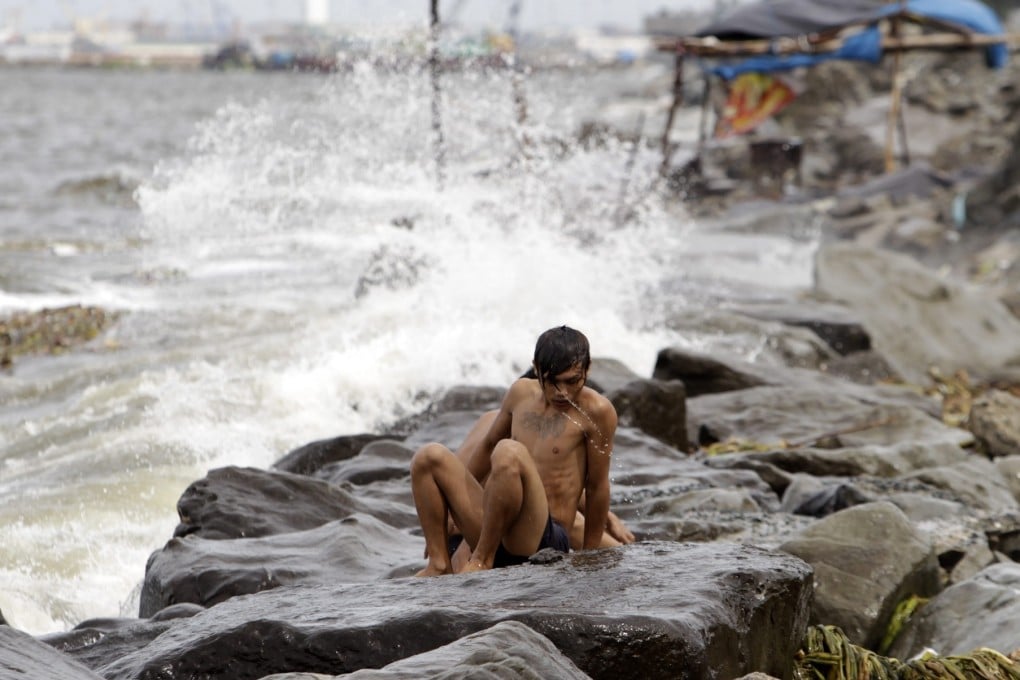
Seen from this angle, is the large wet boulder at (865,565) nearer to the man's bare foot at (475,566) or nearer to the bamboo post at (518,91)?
the man's bare foot at (475,566)

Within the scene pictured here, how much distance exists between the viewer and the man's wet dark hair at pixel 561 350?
14.5ft

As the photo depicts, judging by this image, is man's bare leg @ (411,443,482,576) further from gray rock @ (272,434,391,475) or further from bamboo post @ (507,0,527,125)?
bamboo post @ (507,0,527,125)

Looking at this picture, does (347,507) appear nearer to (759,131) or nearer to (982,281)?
(982,281)

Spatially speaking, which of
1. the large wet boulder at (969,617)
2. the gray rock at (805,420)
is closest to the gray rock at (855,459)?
the gray rock at (805,420)

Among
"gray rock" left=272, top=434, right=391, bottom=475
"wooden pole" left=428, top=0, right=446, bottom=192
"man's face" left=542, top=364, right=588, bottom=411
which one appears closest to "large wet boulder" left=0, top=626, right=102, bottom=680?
"man's face" left=542, top=364, right=588, bottom=411

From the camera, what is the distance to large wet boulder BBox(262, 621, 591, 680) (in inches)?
125

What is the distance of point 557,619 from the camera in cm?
376

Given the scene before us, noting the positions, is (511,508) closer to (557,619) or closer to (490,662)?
(557,619)

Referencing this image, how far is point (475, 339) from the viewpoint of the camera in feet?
34.1

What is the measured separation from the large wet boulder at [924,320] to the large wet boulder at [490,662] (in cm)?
833

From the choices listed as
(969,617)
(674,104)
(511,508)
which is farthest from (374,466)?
(674,104)

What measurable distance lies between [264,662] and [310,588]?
0.53 meters

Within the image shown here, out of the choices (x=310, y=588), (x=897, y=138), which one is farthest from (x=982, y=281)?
(x=310, y=588)

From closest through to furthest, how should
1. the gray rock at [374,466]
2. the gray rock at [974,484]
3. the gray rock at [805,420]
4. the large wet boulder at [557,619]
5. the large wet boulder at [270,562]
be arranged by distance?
the large wet boulder at [557,619] < the large wet boulder at [270,562] < the gray rock at [974,484] < the gray rock at [374,466] < the gray rock at [805,420]
